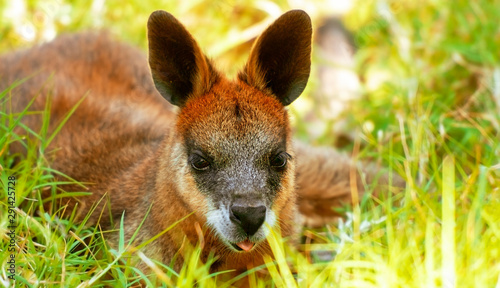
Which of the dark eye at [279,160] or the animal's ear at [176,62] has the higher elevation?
the animal's ear at [176,62]

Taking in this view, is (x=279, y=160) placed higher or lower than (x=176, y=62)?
lower

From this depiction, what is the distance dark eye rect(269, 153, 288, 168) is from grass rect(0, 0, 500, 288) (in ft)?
1.23

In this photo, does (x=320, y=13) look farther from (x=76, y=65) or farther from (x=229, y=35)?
(x=76, y=65)

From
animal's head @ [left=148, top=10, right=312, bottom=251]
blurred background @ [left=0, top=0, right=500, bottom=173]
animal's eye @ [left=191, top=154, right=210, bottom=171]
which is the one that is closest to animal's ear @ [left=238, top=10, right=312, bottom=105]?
animal's head @ [left=148, top=10, right=312, bottom=251]

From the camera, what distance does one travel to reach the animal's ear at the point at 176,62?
348 centimetres

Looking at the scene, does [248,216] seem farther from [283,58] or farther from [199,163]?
[283,58]

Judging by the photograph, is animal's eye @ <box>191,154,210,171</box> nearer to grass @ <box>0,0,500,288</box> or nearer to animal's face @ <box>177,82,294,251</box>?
animal's face @ <box>177,82,294,251</box>

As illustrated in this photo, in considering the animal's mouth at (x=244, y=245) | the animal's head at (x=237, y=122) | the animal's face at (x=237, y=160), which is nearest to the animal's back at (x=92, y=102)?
the animal's head at (x=237, y=122)

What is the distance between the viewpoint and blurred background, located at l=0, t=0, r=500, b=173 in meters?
5.12

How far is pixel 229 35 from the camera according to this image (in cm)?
705

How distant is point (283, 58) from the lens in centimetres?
373

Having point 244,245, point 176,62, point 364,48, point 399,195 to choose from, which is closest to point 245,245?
point 244,245

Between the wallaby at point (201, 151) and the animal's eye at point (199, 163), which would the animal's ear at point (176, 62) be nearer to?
the wallaby at point (201, 151)

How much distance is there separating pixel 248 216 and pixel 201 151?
46cm
